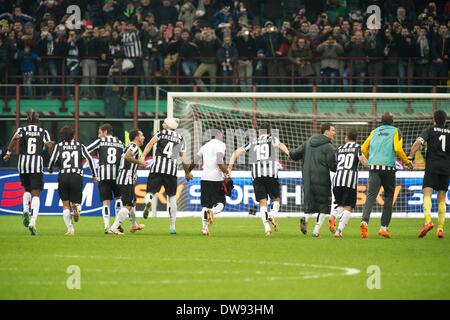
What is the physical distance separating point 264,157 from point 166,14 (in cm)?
1346

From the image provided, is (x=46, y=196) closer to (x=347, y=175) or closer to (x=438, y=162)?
(x=347, y=175)

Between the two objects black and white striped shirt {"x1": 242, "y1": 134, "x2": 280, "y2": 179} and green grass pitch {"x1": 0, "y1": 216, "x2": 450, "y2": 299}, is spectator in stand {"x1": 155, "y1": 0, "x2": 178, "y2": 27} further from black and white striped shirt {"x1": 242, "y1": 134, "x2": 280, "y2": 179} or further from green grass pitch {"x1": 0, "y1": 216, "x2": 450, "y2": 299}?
black and white striped shirt {"x1": 242, "y1": 134, "x2": 280, "y2": 179}

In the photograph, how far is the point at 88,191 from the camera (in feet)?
89.6

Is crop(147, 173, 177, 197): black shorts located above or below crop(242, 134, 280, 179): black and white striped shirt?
below

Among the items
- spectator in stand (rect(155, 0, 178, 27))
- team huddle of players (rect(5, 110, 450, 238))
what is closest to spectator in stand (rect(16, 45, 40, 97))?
spectator in stand (rect(155, 0, 178, 27))

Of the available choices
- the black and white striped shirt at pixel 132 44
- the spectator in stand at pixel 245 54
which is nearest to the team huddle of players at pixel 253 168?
the spectator in stand at pixel 245 54

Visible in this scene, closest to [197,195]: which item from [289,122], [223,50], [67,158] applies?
[289,122]

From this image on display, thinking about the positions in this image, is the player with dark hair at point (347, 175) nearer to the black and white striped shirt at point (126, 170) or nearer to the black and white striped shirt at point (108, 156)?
the black and white striped shirt at point (126, 170)

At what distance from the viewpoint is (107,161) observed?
63.7 feet

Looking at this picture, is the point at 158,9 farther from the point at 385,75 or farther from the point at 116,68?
the point at 385,75

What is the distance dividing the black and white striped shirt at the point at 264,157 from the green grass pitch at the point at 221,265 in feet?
3.73

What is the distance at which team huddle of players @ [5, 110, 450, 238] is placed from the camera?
18.5 meters

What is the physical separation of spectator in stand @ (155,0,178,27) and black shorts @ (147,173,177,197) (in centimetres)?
1286
